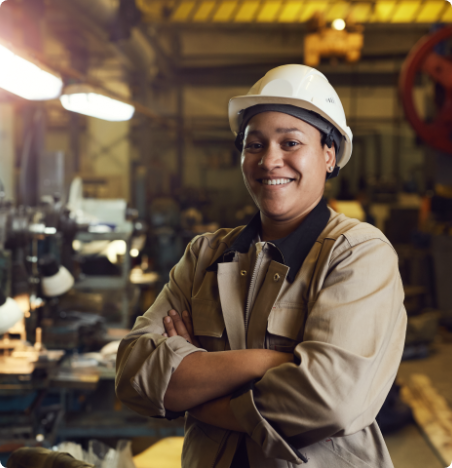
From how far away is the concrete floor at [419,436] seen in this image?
2.67 metres

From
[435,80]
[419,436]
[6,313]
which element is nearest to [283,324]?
[6,313]

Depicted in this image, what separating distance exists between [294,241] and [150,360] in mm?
405

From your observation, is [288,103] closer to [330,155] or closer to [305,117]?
[305,117]

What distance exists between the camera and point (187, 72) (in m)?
8.50

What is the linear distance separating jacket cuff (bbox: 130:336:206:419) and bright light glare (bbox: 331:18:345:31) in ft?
16.7

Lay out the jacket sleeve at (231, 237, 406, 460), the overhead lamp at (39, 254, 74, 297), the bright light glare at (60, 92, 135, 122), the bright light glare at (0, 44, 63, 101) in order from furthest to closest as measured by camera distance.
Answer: the bright light glare at (60, 92, 135, 122) → the overhead lamp at (39, 254, 74, 297) → the bright light glare at (0, 44, 63, 101) → the jacket sleeve at (231, 237, 406, 460)

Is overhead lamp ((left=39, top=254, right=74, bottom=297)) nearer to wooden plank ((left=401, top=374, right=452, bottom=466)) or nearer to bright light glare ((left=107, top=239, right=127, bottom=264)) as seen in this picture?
bright light glare ((left=107, top=239, right=127, bottom=264))

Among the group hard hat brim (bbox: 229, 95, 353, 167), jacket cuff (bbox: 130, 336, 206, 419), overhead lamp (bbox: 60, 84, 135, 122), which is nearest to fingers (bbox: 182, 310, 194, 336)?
jacket cuff (bbox: 130, 336, 206, 419)

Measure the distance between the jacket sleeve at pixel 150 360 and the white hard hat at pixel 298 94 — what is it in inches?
19.7

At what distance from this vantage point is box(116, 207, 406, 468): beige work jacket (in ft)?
2.88

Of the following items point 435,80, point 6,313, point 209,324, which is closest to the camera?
point 209,324

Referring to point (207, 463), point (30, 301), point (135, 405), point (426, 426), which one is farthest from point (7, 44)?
point (426, 426)

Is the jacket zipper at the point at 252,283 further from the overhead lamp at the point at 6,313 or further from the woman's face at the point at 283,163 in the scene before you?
the overhead lamp at the point at 6,313

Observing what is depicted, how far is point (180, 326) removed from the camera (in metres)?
1.15
